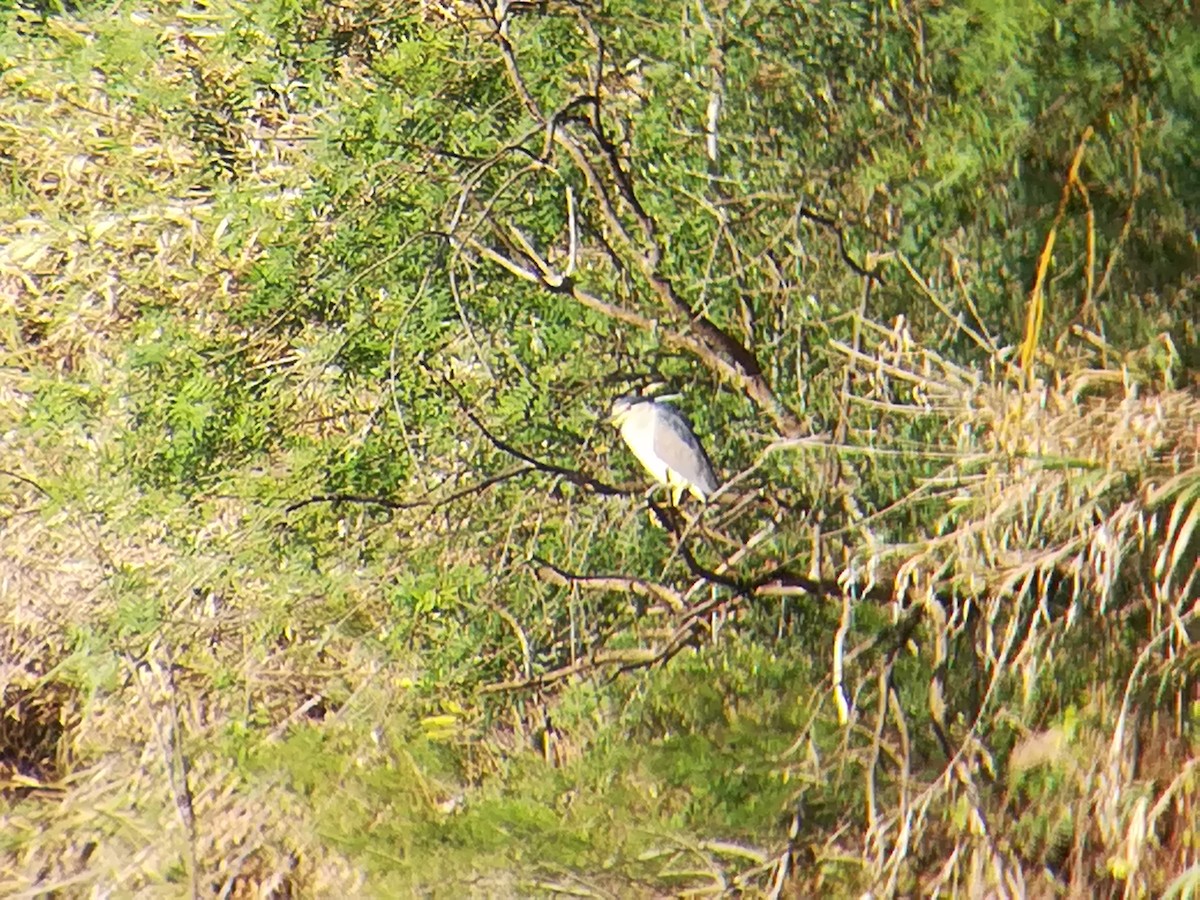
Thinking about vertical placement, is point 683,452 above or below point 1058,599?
above

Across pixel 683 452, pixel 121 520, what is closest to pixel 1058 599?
pixel 683 452

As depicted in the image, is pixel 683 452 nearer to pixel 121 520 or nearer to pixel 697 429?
pixel 697 429

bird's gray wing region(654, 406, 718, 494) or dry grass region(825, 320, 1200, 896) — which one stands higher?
bird's gray wing region(654, 406, 718, 494)

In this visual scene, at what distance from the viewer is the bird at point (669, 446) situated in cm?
286

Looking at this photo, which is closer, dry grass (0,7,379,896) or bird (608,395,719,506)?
bird (608,395,719,506)

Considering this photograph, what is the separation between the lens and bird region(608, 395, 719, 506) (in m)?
2.86

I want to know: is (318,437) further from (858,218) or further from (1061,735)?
(1061,735)

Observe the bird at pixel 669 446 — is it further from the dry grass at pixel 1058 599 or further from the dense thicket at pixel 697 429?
the dry grass at pixel 1058 599

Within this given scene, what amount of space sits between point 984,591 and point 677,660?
2.28 feet

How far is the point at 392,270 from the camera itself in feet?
9.83

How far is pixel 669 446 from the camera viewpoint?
287cm

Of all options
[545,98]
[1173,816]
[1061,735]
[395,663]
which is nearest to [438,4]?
[545,98]

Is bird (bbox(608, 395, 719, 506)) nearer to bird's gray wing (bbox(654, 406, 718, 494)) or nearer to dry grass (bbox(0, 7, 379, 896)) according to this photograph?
bird's gray wing (bbox(654, 406, 718, 494))

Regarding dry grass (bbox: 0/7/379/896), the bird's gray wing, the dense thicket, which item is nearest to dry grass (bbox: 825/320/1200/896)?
the dense thicket
